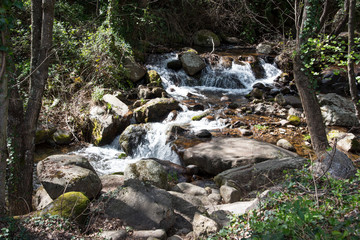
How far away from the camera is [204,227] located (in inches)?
133

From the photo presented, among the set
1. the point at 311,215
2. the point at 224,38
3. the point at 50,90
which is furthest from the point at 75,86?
the point at 224,38

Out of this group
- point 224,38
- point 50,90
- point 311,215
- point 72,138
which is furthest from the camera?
point 224,38

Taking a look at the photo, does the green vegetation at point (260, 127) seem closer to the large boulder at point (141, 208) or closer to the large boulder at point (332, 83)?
the large boulder at point (332, 83)

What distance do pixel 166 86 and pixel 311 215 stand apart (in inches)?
387

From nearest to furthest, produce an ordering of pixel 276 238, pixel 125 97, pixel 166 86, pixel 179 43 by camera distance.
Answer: pixel 276 238
pixel 125 97
pixel 166 86
pixel 179 43

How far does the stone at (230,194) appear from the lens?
15.7 feet

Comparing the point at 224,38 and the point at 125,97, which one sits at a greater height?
the point at 224,38

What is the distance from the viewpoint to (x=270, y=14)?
1794 centimetres

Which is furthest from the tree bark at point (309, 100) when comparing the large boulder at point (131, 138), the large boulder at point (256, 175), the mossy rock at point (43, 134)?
the mossy rock at point (43, 134)

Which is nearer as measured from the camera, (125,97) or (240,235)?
(240,235)

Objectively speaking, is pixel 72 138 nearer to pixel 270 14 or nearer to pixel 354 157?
pixel 354 157

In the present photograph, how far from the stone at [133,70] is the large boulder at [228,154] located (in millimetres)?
5037

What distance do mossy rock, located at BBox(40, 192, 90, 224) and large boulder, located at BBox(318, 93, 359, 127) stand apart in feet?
26.7

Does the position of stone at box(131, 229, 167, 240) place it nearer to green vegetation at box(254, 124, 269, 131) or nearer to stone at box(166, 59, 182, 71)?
green vegetation at box(254, 124, 269, 131)
